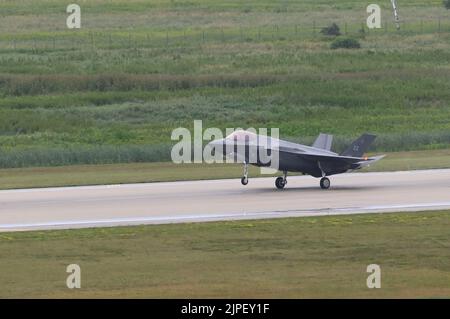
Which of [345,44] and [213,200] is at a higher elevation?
[345,44]

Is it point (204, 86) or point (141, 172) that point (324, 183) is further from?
point (204, 86)

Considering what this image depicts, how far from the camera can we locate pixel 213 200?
1300 inches

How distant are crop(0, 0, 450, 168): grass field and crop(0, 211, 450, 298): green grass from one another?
1879 cm

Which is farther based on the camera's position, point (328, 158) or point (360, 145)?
point (360, 145)

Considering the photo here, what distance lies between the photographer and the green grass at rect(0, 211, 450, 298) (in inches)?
801

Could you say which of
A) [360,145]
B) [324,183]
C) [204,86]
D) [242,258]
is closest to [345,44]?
[204,86]

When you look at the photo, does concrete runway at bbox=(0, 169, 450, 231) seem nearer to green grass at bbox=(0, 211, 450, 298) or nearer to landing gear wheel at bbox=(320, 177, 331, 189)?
landing gear wheel at bbox=(320, 177, 331, 189)

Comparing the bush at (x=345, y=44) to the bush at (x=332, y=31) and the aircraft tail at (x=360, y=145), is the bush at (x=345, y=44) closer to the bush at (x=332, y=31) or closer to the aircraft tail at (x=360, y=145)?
the bush at (x=332, y=31)

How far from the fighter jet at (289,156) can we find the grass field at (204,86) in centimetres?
1146

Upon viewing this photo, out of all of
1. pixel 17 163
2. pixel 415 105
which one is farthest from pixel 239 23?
pixel 17 163

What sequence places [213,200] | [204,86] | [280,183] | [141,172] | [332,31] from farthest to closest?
[332,31] < [204,86] < [141,172] < [280,183] < [213,200]

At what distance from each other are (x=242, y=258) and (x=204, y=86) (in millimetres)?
42563

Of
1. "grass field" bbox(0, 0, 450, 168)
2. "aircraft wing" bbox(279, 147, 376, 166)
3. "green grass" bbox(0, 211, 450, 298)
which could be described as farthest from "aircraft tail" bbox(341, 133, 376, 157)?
"grass field" bbox(0, 0, 450, 168)

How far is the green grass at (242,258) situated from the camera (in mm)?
20344
